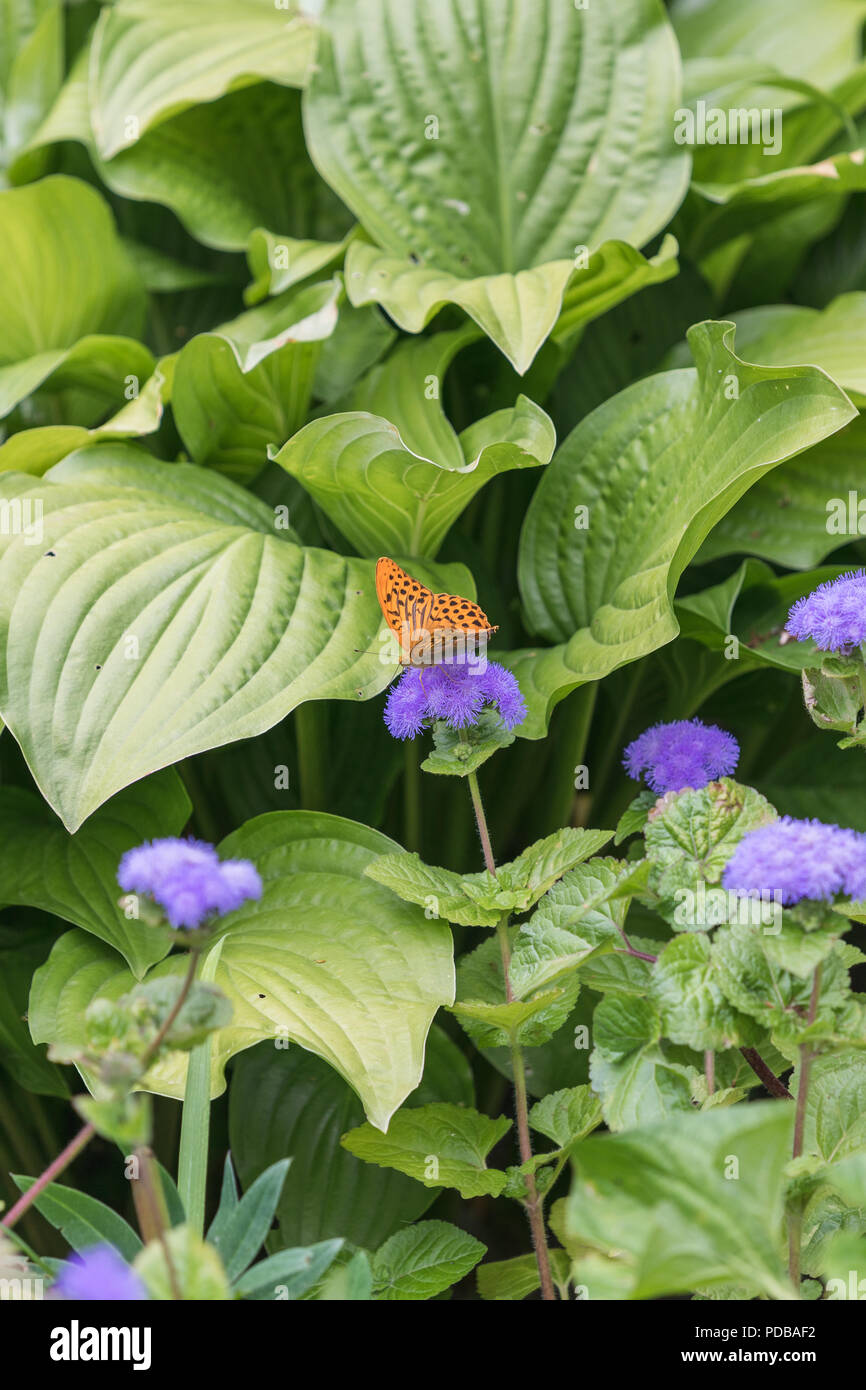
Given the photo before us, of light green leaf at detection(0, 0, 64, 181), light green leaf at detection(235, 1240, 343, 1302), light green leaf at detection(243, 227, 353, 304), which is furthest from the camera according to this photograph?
light green leaf at detection(0, 0, 64, 181)

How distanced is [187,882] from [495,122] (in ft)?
3.40

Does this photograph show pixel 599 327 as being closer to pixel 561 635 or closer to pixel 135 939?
pixel 561 635

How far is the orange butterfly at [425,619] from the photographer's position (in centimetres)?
75

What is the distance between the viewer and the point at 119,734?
31.4 inches

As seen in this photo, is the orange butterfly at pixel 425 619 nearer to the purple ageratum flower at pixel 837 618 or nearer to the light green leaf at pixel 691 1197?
the purple ageratum flower at pixel 837 618

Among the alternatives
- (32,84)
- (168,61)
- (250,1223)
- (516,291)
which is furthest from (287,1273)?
(32,84)

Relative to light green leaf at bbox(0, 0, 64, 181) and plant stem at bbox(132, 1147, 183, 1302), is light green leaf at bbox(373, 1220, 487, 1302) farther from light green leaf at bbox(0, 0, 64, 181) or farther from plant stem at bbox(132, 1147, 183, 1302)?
light green leaf at bbox(0, 0, 64, 181)

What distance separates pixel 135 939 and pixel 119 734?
18cm

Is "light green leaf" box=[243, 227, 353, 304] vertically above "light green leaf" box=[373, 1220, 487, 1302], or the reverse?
"light green leaf" box=[243, 227, 353, 304]

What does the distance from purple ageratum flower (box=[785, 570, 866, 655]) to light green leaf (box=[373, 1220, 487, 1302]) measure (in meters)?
0.48

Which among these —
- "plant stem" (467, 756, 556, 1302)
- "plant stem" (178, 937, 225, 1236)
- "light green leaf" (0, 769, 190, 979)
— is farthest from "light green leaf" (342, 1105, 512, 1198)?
"light green leaf" (0, 769, 190, 979)

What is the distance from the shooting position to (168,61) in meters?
1.26

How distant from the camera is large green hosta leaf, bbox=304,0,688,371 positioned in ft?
3.98

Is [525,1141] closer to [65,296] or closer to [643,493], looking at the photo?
[643,493]
